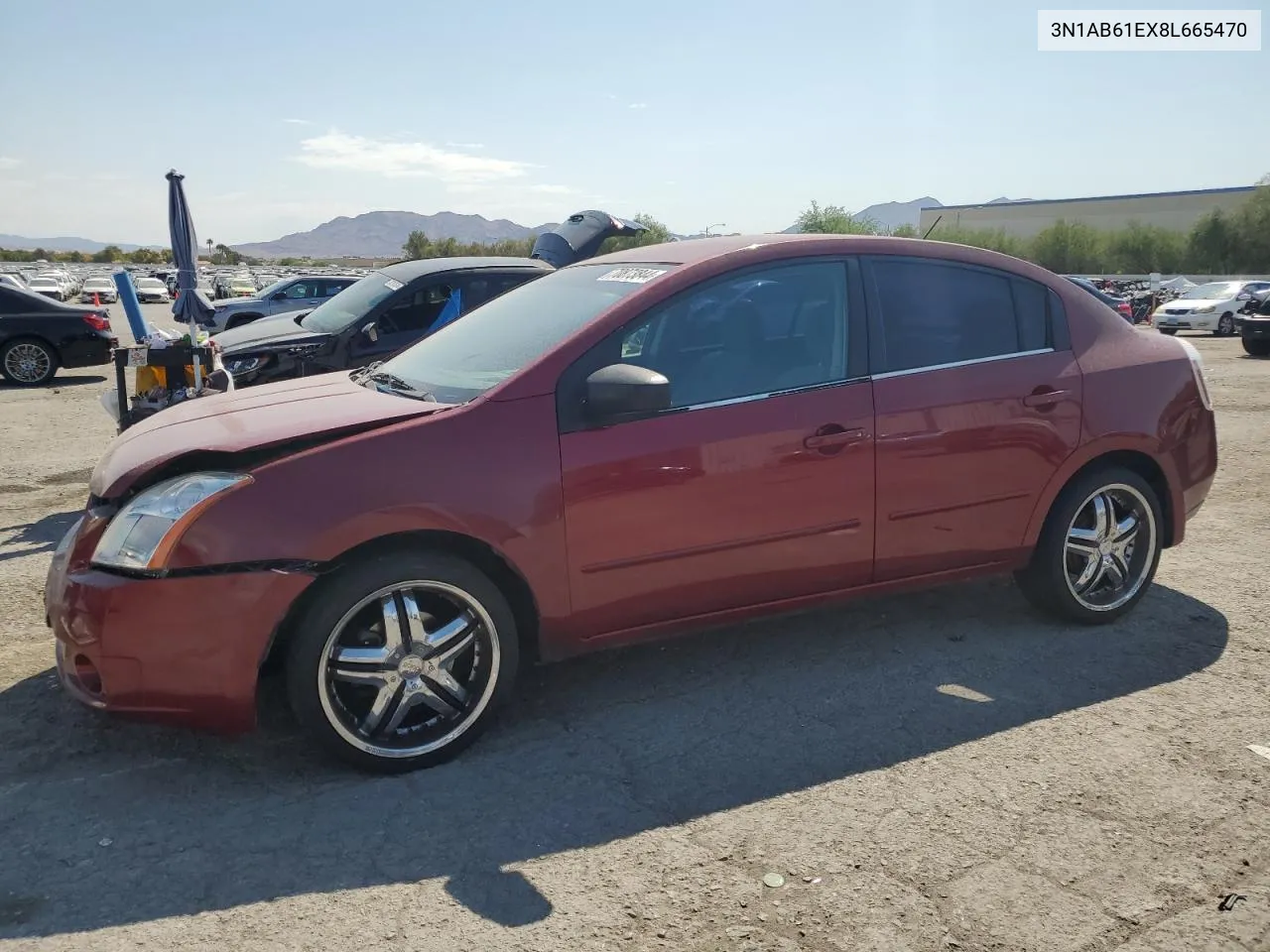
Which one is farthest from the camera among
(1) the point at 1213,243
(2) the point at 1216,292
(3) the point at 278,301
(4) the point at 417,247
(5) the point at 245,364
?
(4) the point at 417,247

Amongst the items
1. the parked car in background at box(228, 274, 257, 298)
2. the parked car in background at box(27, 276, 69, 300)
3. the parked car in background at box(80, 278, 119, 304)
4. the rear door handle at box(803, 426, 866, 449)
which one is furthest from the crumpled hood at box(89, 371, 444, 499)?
the parked car in background at box(80, 278, 119, 304)

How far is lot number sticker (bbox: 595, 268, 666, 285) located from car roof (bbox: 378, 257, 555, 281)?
16.7 feet

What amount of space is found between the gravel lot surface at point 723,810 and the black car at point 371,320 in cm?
409

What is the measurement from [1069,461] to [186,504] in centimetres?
346

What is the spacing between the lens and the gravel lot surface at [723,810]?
2549 millimetres

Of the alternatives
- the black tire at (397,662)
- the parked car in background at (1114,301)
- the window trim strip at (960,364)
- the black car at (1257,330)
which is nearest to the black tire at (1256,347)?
the black car at (1257,330)

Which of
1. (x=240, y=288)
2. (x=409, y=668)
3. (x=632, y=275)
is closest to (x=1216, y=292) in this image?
(x=632, y=275)

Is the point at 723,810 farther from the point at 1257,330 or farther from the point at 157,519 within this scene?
the point at 1257,330

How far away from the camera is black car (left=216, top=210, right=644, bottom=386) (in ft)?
27.4

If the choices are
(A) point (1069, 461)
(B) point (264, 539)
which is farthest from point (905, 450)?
(B) point (264, 539)

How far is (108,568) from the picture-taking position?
10.2 feet

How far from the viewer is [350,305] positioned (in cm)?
908

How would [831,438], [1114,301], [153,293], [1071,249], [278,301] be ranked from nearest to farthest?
[831,438] → [278,301] → [1114,301] → [153,293] → [1071,249]

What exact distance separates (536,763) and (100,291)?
55409 mm
